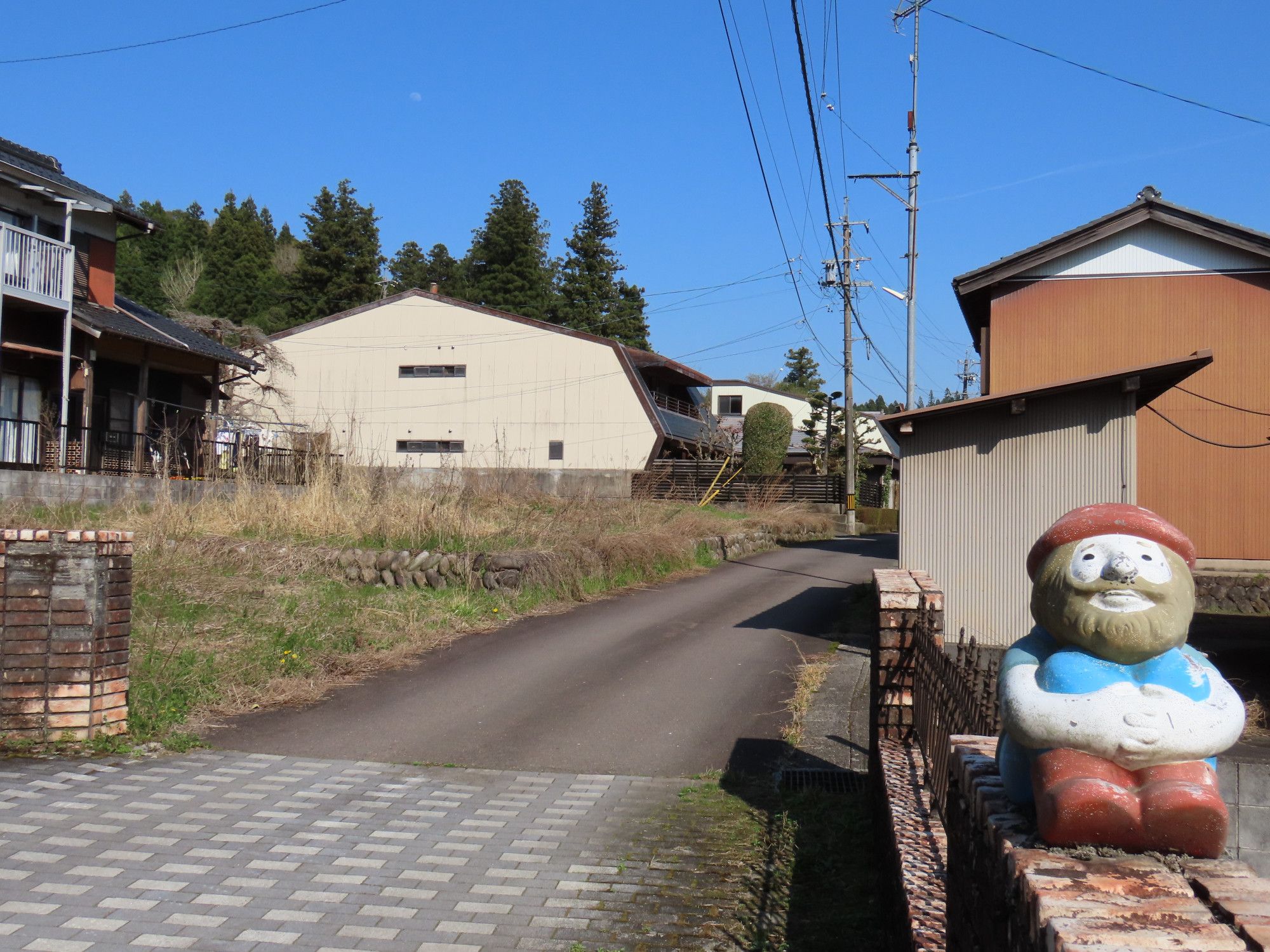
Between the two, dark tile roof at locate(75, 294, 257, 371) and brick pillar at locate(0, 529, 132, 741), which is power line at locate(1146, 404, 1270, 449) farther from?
dark tile roof at locate(75, 294, 257, 371)

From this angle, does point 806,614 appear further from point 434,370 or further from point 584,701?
point 434,370

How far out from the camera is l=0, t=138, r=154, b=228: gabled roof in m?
19.9

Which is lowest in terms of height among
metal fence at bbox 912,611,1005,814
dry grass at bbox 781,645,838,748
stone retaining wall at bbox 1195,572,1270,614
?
dry grass at bbox 781,645,838,748

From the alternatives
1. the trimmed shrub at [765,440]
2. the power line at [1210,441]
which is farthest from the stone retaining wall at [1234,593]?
the trimmed shrub at [765,440]

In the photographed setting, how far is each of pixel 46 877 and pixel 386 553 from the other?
9.38 metres

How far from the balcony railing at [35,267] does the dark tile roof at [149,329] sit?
0.77m

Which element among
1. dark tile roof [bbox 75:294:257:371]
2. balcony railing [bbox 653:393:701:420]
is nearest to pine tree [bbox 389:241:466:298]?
balcony railing [bbox 653:393:701:420]

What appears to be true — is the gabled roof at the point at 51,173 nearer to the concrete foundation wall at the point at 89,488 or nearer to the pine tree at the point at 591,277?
the concrete foundation wall at the point at 89,488

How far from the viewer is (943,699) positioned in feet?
14.3

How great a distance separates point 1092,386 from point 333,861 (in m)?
9.74

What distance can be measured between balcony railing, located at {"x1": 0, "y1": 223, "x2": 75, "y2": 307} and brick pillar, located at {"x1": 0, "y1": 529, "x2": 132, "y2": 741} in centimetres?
1411

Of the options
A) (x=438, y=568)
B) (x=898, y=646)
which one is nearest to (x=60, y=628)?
(x=898, y=646)

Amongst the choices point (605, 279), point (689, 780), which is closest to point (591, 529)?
point (689, 780)

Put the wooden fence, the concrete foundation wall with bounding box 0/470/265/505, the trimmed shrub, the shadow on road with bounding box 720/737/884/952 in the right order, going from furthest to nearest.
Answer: the trimmed shrub, the wooden fence, the concrete foundation wall with bounding box 0/470/265/505, the shadow on road with bounding box 720/737/884/952
